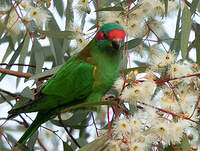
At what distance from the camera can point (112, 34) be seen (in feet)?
7.16

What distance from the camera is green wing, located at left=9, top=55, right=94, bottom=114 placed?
2252 mm

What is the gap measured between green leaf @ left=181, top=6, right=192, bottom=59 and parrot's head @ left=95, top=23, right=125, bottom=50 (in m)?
0.30

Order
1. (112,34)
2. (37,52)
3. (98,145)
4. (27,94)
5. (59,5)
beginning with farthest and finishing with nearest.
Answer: (59,5), (37,52), (112,34), (27,94), (98,145)

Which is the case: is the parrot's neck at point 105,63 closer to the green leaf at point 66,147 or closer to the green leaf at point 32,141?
the green leaf at point 66,147

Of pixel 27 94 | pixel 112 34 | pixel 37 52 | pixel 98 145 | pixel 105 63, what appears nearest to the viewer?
pixel 98 145

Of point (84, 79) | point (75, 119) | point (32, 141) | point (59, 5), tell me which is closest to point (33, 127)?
point (32, 141)

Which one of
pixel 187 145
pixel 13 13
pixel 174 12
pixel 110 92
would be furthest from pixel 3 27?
pixel 187 145

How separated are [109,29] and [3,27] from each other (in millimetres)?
641

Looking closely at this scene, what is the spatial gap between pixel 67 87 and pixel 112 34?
353 millimetres

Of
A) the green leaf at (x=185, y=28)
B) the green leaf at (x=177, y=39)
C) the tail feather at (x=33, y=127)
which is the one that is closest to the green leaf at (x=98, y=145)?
the tail feather at (x=33, y=127)

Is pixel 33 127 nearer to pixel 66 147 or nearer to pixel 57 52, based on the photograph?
pixel 66 147

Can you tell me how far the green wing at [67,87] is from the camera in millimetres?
2252

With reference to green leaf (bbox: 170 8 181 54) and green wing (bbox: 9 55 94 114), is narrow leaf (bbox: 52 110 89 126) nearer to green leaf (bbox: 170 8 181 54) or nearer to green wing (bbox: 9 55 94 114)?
green wing (bbox: 9 55 94 114)

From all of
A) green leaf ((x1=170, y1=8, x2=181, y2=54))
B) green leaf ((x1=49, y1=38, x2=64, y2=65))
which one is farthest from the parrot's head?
green leaf ((x1=170, y1=8, x2=181, y2=54))
